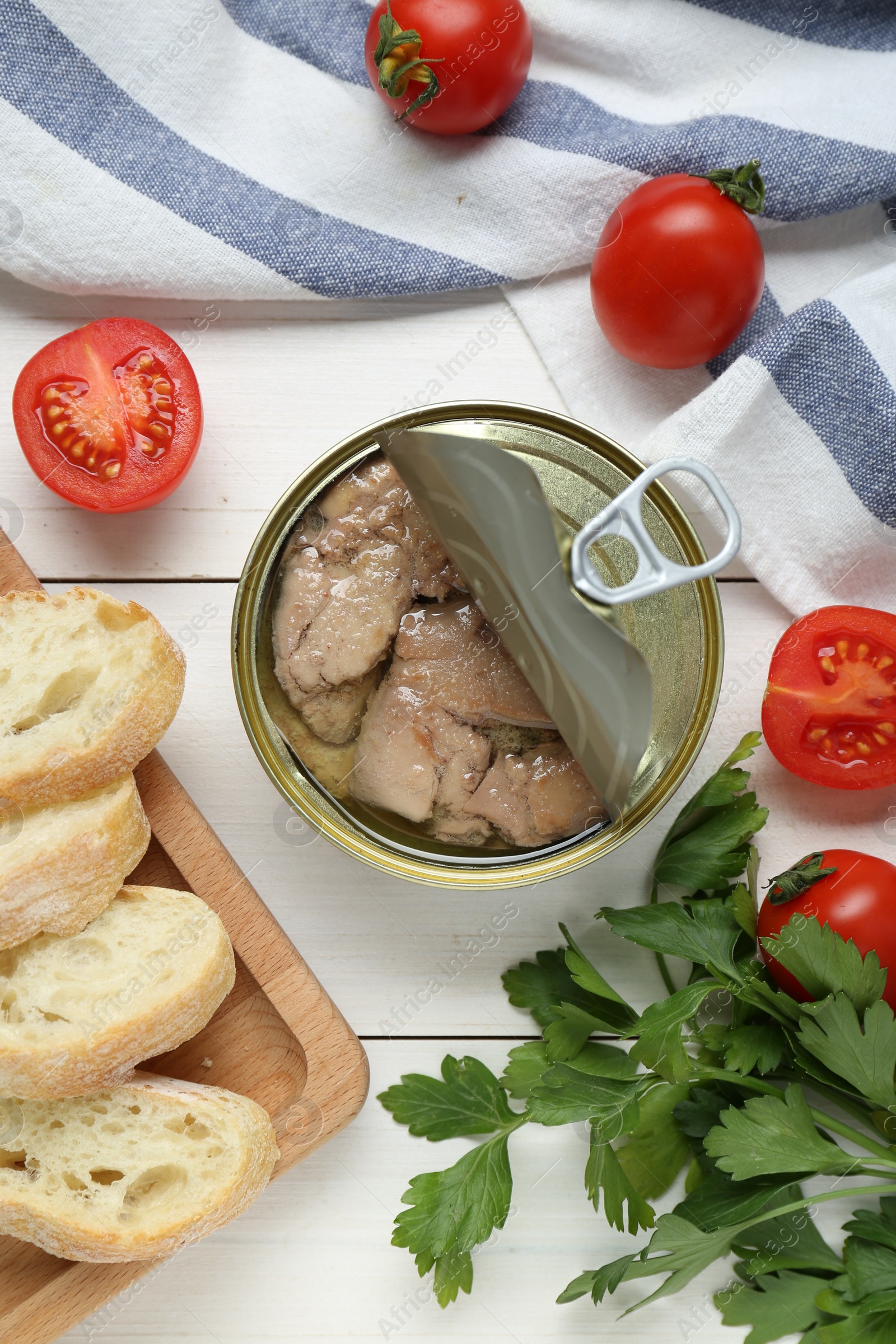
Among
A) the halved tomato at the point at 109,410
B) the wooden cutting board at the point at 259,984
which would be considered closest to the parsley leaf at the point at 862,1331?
the wooden cutting board at the point at 259,984

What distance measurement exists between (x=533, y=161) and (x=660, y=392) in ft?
1.19

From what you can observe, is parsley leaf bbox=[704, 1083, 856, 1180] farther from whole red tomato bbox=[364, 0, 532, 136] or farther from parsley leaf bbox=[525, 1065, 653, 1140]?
whole red tomato bbox=[364, 0, 532, 136]

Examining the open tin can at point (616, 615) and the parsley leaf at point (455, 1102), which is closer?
the open tin can at point (616, 615)

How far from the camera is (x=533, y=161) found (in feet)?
4.62

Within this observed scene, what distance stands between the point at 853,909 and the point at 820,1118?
281 millimetres

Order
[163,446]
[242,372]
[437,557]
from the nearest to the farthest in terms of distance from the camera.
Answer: [437,557] → [163,446] → [242,372]

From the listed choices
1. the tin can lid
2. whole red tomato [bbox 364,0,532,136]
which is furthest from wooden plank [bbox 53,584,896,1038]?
whole red tomato [bbox 364,0,532,136]

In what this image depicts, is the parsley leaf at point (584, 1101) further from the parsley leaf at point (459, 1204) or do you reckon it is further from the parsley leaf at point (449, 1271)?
the parsley leaf at point (449, 1271)

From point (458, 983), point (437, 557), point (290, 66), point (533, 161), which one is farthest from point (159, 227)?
point (458, 983)

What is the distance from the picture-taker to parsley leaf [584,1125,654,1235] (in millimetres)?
1286

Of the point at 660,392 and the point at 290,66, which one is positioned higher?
the point at 290,66

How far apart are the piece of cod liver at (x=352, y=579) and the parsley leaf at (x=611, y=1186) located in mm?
679

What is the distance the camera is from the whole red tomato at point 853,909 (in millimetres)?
1291

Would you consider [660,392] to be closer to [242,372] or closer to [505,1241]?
[242,372]
